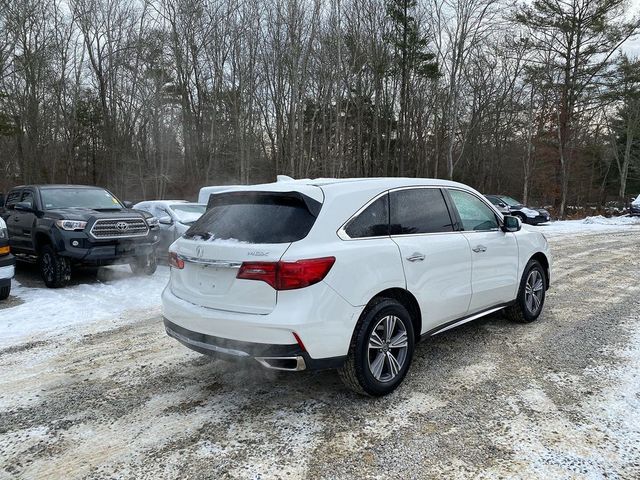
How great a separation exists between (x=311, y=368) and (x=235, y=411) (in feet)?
2.49

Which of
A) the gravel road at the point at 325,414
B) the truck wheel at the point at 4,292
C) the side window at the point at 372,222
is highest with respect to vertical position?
the side window at the point at 372,222

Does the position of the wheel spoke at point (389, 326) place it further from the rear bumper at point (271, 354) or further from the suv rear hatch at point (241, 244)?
the suv rear hatch at point (241, 244)

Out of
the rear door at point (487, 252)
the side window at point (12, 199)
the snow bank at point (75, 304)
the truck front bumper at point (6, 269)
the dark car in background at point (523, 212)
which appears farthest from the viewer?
the dark car in background at point (523, 212)

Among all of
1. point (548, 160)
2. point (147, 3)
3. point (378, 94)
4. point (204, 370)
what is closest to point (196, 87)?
point (147, 3)

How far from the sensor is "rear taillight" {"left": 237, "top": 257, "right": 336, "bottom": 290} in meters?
2.94

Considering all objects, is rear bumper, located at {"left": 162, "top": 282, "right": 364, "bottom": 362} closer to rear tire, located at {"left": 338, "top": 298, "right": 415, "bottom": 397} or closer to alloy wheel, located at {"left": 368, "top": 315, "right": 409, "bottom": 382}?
rear tire, located at {"left": 338, "top": 298, "right": 415, "bottom": 397}

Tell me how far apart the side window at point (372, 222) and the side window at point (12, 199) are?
832 centimetres

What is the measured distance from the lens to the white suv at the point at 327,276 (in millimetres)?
2967

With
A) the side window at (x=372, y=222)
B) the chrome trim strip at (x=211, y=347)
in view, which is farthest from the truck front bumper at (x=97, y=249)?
the side window at (x=372, y=222)

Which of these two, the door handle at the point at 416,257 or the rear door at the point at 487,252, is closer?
the door handle at the point at 416,257

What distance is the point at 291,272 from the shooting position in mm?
2936

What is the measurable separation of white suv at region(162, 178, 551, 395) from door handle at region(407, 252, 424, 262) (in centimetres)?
1

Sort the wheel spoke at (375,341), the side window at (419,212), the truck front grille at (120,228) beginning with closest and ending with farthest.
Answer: the wheel spoke at (375,341)
the side window at (419,212)
the truck front grille at (120,228)

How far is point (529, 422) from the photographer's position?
3.08 m
